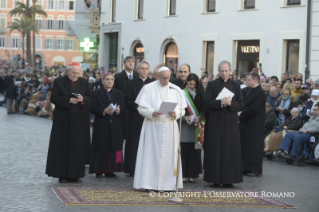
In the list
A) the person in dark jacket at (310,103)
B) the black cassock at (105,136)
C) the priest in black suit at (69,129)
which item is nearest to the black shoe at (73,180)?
the priest in black suit at (69,129)

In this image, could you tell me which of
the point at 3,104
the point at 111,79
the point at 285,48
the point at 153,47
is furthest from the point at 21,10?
the point at 111,79

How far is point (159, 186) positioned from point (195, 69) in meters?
21.4

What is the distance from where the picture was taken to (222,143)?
39.2ft

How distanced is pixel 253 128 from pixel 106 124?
2967 millimetres

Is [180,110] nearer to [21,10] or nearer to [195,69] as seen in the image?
A: [195,69]

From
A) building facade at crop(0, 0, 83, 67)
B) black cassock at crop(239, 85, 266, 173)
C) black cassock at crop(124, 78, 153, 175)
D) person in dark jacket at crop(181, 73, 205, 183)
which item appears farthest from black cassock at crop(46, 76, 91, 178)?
building facade at crop(0, 0, 83, 67)

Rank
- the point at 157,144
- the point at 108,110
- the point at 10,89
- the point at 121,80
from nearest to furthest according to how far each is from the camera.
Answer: the point at 157,144 < the point at 108,110 < the point at 121,80 < the point at 10,89

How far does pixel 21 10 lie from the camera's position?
3310 inches

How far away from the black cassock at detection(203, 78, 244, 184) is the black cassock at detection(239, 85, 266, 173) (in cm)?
182

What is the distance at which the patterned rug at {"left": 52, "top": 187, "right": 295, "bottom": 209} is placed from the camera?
9.91 metres

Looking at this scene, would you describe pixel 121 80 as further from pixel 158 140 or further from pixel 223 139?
pixel 158 140

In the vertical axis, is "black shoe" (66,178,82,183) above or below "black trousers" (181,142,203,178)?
below

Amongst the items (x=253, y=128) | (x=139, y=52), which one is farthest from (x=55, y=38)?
(x=253, y=128)

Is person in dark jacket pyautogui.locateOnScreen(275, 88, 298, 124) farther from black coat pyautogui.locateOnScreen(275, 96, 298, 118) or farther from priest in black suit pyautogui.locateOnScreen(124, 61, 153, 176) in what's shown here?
priest in black suit pyautogui.locateOnScreen(124, 61, 153, 176)
